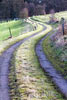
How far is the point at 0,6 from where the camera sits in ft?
503

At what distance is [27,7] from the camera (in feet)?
486

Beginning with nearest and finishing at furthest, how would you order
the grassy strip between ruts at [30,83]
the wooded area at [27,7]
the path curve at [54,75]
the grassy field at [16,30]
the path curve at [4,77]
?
the grassy strip between ruts at [30,83], the path curve at [4,77], the path curve at [54,75], the grassy field at [16,30], the wooded area at [27,7]

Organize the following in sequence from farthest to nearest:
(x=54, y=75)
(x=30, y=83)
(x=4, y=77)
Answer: (x=54, y=75) → (x=4, y=77) → (x=30, y=83)

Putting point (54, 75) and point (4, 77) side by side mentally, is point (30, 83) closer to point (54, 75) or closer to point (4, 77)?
point (4, 77)

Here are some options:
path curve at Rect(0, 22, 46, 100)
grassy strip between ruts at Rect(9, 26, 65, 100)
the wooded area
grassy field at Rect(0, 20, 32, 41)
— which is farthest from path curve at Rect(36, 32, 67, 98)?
the wooded area

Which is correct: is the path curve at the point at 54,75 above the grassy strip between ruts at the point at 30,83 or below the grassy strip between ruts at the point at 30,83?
below

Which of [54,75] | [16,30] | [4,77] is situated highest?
[4,77]

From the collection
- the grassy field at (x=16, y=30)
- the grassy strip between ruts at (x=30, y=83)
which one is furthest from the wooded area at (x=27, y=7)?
the grassy strip between ruts at (x=30, y=83)

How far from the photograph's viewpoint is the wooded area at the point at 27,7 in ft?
467

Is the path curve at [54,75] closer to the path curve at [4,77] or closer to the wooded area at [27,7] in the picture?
the path curve at [4,77]

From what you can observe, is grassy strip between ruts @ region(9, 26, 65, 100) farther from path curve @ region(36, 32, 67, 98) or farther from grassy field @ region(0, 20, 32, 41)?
grassy field @ region(0, 20, 32, 41)

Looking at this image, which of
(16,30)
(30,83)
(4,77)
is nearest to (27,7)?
(16,30)

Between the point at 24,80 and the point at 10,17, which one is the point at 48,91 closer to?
the point at 24,80

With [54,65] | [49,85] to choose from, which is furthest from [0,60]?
[49,85]
